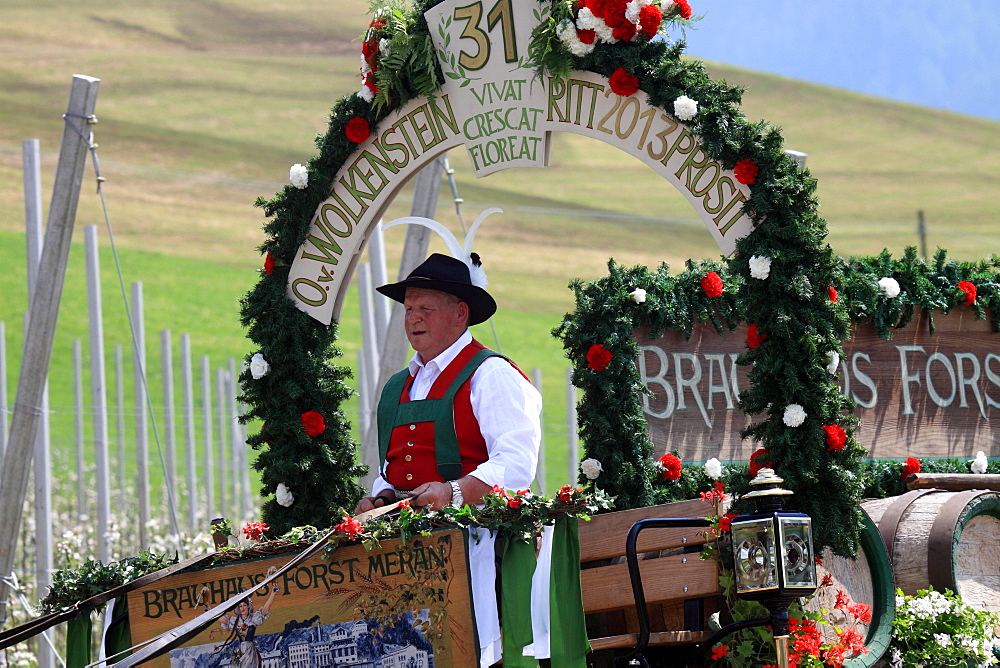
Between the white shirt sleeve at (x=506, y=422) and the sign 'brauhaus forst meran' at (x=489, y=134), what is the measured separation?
0.94 metres

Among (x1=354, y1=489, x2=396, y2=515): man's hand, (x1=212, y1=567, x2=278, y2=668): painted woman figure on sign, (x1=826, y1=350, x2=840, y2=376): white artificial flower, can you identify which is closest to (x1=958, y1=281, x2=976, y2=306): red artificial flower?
(x1=826, y1=350, x2=840, y2=376): white artificial flower

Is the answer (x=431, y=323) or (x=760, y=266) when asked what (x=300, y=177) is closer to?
(x=431, y=323)

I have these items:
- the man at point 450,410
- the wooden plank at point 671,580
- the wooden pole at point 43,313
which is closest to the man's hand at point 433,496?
the man at point 450,410

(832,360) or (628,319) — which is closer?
(832,360)

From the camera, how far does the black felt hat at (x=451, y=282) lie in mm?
5152

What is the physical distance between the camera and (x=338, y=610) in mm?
4160

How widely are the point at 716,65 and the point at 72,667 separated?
66613mm

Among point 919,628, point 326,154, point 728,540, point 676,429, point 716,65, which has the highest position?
point 716,65

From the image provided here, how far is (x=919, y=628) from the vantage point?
15.3 feet

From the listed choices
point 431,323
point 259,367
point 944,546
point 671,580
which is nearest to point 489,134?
point 431,323

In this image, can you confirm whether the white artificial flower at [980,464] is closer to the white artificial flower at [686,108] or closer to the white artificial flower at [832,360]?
the white artificial flower at [832,360]

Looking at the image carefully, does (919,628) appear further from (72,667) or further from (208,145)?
(208,145)

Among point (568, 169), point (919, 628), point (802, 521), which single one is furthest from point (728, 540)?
point (568, 169)

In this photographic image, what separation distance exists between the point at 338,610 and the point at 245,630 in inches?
14.4
